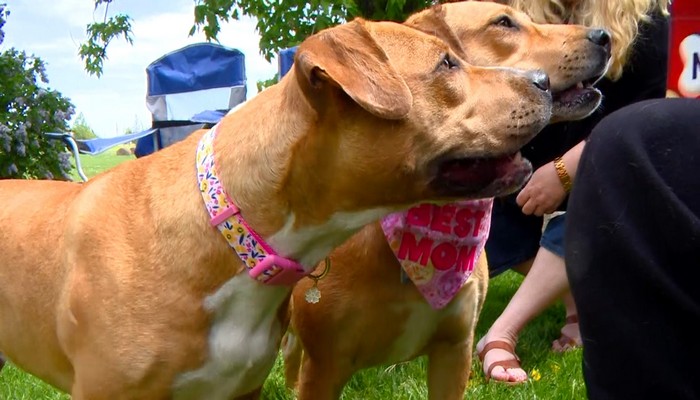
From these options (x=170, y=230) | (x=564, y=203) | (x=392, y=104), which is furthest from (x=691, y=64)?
(x=564, y=203)

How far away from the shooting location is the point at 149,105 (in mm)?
7848

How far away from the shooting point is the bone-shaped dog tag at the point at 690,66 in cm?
151

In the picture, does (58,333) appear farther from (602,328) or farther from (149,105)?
(149,105)

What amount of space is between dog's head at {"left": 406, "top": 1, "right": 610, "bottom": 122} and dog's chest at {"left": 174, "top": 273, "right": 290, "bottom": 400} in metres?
1.06

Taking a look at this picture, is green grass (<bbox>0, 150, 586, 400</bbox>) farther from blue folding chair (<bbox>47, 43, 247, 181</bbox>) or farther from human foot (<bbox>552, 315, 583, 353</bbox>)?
blue folding chair (<bbox>47, 43, 247, 181</bbox>)

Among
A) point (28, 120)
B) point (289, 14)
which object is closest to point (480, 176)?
point (289, 14)

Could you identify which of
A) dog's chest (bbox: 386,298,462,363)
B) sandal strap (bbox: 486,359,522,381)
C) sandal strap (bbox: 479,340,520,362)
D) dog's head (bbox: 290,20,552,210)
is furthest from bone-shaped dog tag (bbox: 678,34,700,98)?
sandal strap (bbox: 479,340,520,362)

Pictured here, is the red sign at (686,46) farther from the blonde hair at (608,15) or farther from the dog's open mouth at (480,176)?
the blonde hair at (608,15)

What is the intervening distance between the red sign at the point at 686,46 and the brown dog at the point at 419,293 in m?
1.20

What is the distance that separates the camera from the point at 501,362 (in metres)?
3.94

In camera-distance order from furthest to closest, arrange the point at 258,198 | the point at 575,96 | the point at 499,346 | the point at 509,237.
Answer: the point at 509,237
the point at 499,346
the point at 575,96
the point at 258,198

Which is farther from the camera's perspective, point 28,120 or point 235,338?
point 28,120

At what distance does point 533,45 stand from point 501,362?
1631 millimetres

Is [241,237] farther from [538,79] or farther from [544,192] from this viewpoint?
[544,192]
